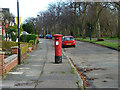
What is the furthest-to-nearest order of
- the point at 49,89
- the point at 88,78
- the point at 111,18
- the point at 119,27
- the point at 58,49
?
the point at 111,18
the point at 119,27
the point at 58,49
the point at 88,78
the point at 49,89

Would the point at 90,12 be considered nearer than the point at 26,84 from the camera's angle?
No

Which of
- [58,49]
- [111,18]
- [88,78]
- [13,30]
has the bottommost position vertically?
[88,78]

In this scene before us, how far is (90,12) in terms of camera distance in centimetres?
6006

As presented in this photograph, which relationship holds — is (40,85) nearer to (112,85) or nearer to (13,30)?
(112,85)

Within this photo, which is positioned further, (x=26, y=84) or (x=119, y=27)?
(x=119, y=27)

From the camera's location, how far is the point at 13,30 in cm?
2450

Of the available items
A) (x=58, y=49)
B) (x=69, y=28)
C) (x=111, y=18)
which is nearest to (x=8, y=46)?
(x=58, y=49)

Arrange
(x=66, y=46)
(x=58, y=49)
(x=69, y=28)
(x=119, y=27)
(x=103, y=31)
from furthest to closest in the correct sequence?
1. (x=69, y=28)
2. (x=103, y=31)
3. (x=119, y=27)
4. (x=66, y=46)
5. (x=58, y=49)

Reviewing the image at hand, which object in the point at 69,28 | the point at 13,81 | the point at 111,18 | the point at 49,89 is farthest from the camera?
the point at 69,28

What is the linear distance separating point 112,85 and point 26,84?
A: 289 cm

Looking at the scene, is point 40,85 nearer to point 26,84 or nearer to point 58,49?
point 26,84

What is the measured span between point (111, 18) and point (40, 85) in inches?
2098

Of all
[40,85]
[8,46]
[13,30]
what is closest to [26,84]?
[40,85]

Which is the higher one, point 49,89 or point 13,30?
point 13,30
